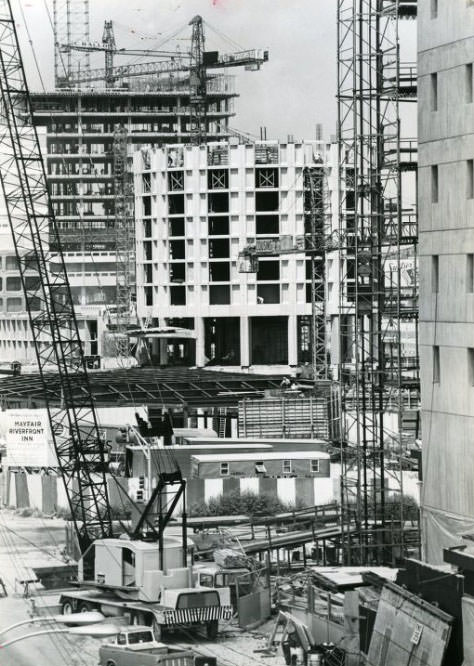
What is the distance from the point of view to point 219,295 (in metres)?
126

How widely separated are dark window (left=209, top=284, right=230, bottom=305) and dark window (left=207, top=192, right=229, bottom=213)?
6.08 m

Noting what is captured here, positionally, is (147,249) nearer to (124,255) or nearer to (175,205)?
(175,205)

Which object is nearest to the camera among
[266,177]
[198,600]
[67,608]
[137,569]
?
[198,600]

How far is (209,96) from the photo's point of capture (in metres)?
176

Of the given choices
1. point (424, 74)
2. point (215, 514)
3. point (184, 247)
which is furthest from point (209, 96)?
point (424, 74)

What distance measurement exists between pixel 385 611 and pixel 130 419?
43074mm

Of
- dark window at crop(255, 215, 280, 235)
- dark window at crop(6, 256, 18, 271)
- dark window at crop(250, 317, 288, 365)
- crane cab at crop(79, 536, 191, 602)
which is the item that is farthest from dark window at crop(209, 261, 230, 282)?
crane cab at crop(79, 536, 191, 602)

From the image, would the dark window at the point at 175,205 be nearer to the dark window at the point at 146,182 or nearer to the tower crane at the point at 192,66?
the dark window at the point at 146,182

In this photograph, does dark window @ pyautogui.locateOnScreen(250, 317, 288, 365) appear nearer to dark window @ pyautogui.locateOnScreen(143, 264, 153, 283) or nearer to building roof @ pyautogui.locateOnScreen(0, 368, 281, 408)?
dark window @ pyautogui.locateOnScreen(143, 264, 153, 283)

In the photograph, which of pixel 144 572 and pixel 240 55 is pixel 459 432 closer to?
pixel 144 572

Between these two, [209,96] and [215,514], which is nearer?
[215,514]

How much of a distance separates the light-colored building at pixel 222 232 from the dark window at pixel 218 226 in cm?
8

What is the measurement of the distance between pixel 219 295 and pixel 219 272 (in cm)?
184

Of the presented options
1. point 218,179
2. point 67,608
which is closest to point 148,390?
point 67,608
